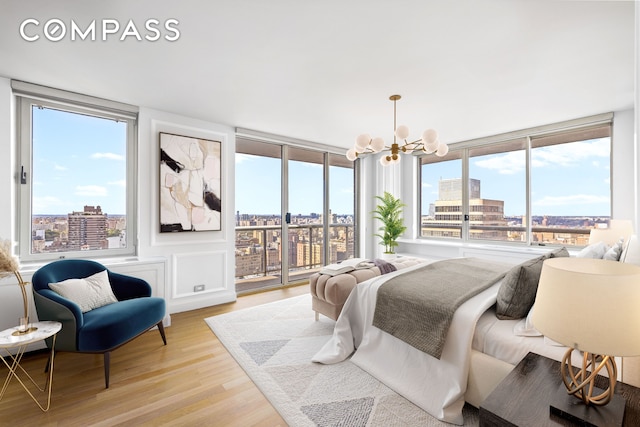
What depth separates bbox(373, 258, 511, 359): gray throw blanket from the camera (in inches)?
72.8

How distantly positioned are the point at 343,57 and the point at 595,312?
2.20 m

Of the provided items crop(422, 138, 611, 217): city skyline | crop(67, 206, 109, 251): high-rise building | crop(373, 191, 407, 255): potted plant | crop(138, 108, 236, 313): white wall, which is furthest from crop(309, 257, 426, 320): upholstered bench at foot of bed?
crop(422, 138, 611, 217): city skyline

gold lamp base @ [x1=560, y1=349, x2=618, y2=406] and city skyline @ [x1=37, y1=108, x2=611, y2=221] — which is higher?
city skyline @ [x1=37, y1=108, x2=611, y2=221]

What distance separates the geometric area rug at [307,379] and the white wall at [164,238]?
0.68 meters

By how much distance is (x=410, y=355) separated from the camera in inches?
78.3

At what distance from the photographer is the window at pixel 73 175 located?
2814 mm

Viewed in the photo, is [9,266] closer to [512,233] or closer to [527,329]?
[527,329]

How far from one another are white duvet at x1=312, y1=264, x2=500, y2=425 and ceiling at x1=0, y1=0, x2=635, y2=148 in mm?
1869

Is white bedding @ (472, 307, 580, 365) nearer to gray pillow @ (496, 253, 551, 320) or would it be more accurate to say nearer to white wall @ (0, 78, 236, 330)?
gray pillow @ (496, 253, 551, 320)

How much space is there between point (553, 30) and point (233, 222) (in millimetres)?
3865

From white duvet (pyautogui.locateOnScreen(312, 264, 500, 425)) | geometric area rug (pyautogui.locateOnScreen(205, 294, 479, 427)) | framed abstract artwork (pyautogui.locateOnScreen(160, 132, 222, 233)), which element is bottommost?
geometric area rug (pyautogui.locateOnScreen(205, 294, 479, 427))

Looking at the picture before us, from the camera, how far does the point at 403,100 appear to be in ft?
10.2

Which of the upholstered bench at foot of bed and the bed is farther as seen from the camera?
the upholstered bench at foot of bed

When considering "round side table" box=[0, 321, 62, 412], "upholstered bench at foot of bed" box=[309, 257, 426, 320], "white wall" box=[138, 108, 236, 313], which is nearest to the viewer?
"round side table" box=[0, 321, 62, 412]
